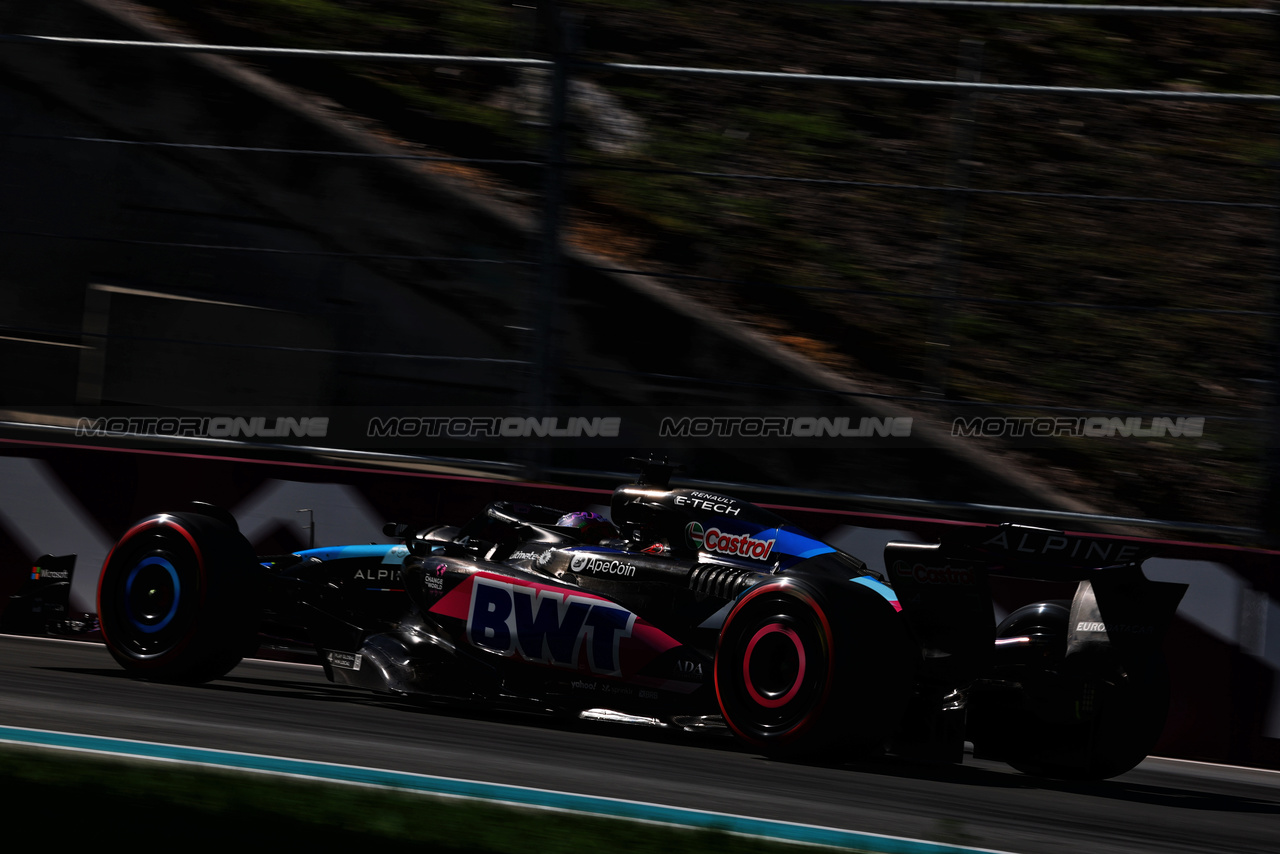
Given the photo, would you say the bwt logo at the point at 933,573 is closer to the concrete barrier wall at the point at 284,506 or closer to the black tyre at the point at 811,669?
the black tyre at the point at 811,669

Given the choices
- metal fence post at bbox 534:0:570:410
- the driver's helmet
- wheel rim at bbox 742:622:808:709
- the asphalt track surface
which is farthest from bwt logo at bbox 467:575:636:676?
metal fence post at bbox 534:0:570:410

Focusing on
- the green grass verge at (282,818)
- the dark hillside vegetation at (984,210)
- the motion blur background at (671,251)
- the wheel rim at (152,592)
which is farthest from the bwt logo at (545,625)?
the dark hillside vegetation at (984,210)

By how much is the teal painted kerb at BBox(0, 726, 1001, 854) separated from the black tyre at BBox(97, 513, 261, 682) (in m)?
1.27

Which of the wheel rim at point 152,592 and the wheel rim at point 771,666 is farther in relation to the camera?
the wheel rim at point 152,592

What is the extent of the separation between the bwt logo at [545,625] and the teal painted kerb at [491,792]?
121cm

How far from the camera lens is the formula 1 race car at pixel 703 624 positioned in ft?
15.9

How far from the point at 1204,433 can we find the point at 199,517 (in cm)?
589

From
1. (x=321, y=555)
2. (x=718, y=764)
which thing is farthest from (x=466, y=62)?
(x=718, y=764)

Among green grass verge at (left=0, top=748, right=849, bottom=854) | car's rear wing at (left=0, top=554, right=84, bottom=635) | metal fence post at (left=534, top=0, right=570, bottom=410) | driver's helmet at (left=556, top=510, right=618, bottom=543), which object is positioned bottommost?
car's rear wing at (left=0, top=554, right=84, bottom=635)

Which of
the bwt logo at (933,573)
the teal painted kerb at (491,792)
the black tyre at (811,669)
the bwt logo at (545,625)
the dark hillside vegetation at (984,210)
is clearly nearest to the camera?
the teal painted kerb at (491,792)

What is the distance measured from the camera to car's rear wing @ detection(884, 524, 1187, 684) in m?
4.91

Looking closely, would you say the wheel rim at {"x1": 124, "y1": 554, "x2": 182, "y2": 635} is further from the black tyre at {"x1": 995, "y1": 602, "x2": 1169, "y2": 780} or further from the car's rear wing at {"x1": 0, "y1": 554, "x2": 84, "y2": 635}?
the black tyre at {"x1": 995, "y1": 602, "x2": 1169, "y2": 780}

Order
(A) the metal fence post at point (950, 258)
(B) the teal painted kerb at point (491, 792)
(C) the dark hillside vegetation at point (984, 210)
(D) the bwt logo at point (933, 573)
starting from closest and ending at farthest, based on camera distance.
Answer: (B) the teal painted kerb at point (491, 792), (D) the bwt logo at point (933, 573), (A) the metal fence post at point (950, 258), (C) the dark hillside vegetation at point (984, 210)

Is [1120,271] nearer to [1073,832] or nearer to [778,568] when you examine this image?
[778,568]
